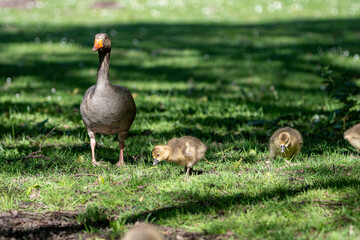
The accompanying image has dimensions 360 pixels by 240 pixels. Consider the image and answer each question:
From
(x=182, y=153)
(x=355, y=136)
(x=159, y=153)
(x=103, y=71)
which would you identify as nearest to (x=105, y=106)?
(x=103, y=71)

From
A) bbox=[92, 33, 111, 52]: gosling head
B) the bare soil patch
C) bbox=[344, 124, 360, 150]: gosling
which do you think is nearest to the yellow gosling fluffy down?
the bare soil patch

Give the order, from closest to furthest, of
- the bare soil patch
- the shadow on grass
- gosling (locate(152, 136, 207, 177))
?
the bare soil patch
the shadow on grass
gosling (locate(152, 136, 207, 177))

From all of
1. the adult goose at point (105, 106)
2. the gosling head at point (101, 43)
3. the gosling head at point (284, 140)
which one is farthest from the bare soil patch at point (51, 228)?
the gosling head at point (101, 43)

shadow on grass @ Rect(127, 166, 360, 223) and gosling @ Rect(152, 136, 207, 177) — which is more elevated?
gosling @ Rect(152, 136, 207, 177)

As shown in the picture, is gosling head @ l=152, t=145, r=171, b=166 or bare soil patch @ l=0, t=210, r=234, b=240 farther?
gosling head @ l=152, t=145, r=171, b=166

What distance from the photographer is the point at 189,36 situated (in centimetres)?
1819

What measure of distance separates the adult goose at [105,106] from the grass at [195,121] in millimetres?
508

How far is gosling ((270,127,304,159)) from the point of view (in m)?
6.04

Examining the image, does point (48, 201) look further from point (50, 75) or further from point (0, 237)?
point (50, 75)

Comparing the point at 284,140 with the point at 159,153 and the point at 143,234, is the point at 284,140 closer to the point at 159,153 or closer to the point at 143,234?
the point at 159,153

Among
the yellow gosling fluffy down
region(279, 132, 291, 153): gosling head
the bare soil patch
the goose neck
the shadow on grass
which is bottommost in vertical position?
the bare soil patch

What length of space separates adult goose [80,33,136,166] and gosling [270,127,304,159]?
195cm

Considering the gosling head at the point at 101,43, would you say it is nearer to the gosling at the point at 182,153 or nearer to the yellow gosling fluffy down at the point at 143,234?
the gosling at the point at 182,153

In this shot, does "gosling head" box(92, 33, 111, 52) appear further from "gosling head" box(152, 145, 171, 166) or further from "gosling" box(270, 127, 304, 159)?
"gosling" box(270, 127, 304, 159)
